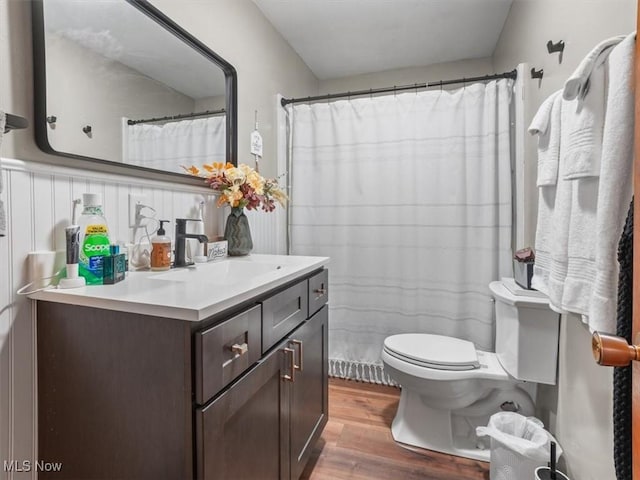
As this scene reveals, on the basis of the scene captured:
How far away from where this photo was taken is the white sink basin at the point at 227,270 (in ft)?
3.89

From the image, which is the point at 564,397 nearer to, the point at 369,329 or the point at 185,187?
the point at 369,329

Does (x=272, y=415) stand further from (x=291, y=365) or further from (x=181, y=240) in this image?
(x=181, y=240)

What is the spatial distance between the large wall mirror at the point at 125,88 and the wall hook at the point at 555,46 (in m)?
1.45

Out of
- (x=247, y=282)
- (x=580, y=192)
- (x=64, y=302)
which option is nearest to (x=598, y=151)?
(x=580, y=192)

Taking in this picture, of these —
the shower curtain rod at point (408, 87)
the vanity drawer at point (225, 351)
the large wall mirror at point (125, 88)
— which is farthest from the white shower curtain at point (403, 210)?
the vanity drawer at point (225, 351)

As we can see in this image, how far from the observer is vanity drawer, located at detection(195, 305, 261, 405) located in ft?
2.19

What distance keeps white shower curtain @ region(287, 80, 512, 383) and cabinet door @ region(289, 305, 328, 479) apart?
25.7 inches

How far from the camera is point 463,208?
6.18 feet

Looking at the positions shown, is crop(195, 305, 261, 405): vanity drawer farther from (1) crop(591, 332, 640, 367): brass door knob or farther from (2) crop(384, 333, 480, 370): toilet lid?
(2) crop(384, 333, 480, 370): toilet lid

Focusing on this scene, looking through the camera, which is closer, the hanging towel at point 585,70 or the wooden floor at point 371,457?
the hanging towel at point 585,70

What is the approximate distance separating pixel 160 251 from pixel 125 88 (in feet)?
1.85

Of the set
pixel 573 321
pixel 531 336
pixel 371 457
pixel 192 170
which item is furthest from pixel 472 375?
pixel 192 170

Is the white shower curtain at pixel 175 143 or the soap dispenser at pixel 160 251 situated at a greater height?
the white shower curtain at pixel 175 143

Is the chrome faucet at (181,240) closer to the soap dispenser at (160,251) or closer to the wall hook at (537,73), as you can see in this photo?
the soap dispenser at (160,251)
